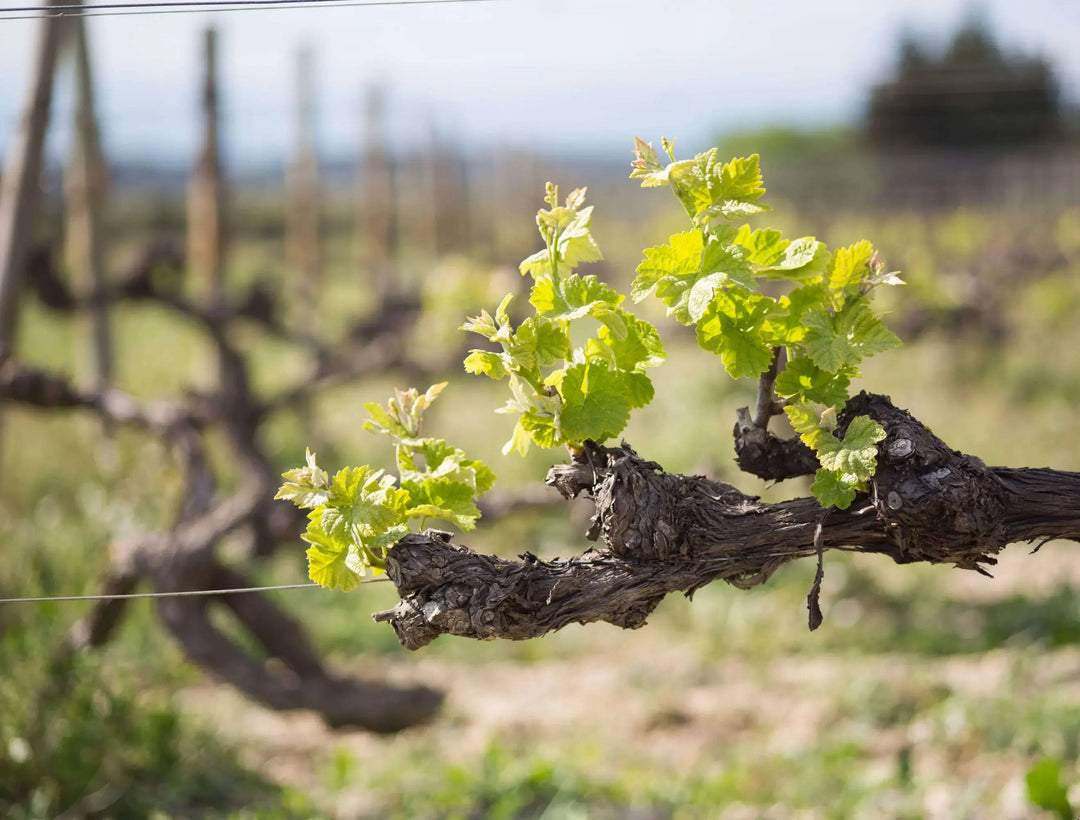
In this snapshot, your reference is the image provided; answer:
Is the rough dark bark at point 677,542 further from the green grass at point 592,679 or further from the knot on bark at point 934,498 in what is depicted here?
the green grass at point 592,679

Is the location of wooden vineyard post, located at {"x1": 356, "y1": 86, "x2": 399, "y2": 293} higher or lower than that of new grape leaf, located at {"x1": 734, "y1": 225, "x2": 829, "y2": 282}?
lower

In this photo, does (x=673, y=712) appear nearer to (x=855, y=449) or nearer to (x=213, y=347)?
(x=855, y=449)

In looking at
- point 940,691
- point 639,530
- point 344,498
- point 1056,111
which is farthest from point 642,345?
point 1056,111

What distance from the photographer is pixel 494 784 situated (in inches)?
126

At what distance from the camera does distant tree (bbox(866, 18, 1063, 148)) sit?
17.0m

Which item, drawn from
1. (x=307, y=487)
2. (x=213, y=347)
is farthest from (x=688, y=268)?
(x=213, y=347)

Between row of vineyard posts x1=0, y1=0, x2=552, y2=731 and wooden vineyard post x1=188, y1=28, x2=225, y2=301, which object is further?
wooden vineyard post x1=188, y1=28, x2=225, y2=301

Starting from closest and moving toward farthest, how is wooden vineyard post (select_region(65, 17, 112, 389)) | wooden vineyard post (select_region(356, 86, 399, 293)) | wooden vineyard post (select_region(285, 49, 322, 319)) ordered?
wooden vineyard post (select_region(65, 17, 112, 389)) < wooden vineyard post (select_region(285, 49, 322, 319)) < wooden vineyard post (select_region(356, 86, 399, 293))

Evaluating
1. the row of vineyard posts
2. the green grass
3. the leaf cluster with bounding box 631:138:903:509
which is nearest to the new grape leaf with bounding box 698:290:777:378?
the leaf cluster with bounding box 631:138:903:509

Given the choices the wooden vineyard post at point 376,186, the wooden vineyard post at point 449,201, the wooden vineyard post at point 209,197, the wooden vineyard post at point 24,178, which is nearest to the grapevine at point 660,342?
the wooden vineyard post at point 24,178

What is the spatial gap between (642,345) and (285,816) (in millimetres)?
2364

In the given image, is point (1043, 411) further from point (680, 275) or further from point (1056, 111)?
point (1056, 111)

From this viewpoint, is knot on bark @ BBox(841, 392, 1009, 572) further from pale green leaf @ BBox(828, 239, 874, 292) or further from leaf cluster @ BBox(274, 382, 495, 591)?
leaf cluster @ BBox(274, 382, 495, 591)

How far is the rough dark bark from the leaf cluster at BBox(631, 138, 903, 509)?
0.25 feet
